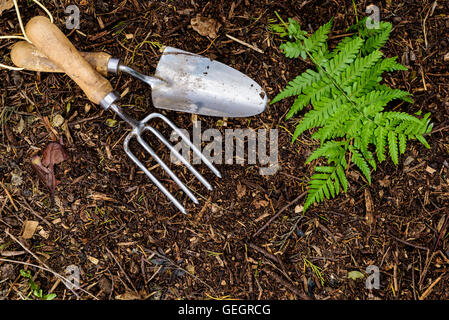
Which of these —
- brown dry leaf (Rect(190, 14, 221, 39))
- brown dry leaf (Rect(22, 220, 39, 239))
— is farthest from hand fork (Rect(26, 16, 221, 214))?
brown dry leaf (Rect(22, 220, 39, 239))

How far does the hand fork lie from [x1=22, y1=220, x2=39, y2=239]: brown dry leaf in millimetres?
816

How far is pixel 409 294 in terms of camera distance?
2.44 metres

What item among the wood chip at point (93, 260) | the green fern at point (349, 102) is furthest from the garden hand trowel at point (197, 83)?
the wood chip at point (93, 260)

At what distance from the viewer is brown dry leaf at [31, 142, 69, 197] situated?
2.48m

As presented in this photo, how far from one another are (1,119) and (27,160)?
0.33 metres

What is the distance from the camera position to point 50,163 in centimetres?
248

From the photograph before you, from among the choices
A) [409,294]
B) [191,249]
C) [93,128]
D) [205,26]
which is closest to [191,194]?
[191,249]

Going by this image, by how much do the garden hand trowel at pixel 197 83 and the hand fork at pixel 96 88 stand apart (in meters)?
0.13

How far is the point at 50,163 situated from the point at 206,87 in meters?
1.16

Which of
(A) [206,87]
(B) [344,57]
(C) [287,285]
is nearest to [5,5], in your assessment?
(A) [206,87]

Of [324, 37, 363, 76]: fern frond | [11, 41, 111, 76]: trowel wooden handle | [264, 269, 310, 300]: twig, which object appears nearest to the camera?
[324, 37, 363, 76]: fern frond

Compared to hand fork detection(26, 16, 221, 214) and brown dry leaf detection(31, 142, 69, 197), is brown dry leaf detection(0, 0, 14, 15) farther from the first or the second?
brown dry leaf detection(31, 142, 69, 197)

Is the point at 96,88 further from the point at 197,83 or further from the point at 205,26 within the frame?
the point at 205,26

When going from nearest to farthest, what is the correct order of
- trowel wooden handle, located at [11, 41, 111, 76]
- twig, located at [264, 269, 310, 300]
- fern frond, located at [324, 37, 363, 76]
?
fern frond, located at [324, 37, 363, 76] < trowel wooden handle, located at [11, 41, 111, 76] < twig, located at [264, 269, 310, 300]
